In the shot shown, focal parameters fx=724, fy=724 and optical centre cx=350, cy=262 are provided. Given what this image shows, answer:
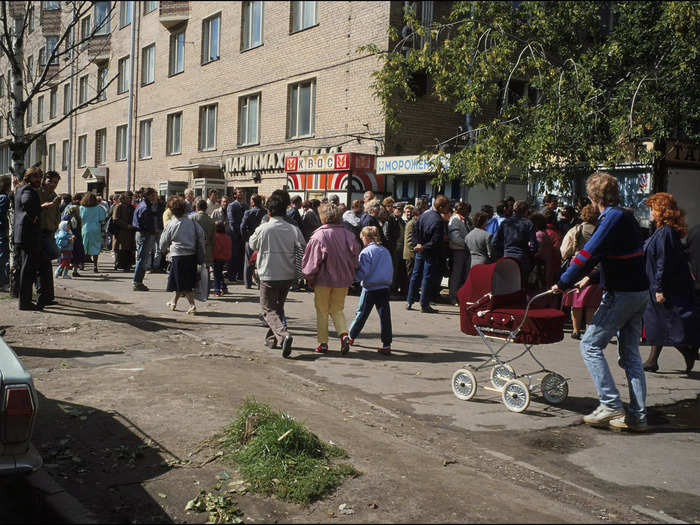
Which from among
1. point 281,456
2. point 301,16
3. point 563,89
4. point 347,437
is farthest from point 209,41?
point 281,456

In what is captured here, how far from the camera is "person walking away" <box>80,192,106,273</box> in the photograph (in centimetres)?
1725

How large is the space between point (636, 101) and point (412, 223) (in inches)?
179

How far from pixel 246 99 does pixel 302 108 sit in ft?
11.8

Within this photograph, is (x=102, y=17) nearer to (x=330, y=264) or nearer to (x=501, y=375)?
(x=330, y=264)

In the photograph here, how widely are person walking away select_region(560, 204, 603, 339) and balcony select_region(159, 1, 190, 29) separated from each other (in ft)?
67.1

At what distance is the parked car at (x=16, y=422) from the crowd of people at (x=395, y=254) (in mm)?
4089

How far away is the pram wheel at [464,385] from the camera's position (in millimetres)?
6956

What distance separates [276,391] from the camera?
21.9 ft

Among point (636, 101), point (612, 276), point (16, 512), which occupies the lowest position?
point (16, 512)

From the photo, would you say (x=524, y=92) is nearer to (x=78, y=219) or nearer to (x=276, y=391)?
(x=78, y=219)

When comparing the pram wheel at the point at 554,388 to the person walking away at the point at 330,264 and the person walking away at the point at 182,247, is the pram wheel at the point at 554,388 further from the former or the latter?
the person walking away at the point at 182,247

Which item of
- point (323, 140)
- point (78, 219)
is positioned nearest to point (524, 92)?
point (323, 140)

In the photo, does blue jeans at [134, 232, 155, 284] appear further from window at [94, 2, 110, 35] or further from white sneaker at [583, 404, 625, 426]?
white sneaker at [583, 404, 625, 426]

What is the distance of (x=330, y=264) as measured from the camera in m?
8.74
